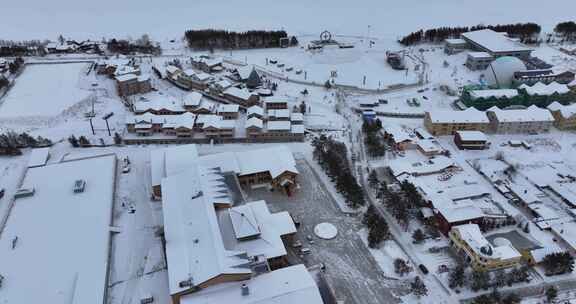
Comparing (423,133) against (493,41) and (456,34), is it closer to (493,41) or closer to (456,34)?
(493,41)

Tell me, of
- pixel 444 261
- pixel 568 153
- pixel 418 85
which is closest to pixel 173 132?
pixel 444 261

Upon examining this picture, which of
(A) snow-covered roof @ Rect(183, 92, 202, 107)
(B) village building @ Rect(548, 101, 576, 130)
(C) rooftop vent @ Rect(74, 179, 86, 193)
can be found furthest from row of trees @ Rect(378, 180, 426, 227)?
(C) rooftop vent @ Rect(74, 179, 86, 193)

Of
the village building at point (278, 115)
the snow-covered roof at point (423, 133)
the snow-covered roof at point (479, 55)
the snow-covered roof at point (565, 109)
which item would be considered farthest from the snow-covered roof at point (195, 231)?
the snow-covered roof at point (479, 55)

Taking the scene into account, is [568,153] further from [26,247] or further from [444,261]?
[26,247]

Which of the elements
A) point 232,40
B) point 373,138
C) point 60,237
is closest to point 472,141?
point 373,138

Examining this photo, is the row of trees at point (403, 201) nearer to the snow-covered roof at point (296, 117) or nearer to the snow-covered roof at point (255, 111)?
the snow-covered roof at point (296, 117)

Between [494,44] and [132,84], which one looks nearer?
[132,84]

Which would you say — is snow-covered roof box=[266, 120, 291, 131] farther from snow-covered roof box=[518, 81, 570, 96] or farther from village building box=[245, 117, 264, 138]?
snow-covered roof box=[518, 81, 570, 96]
